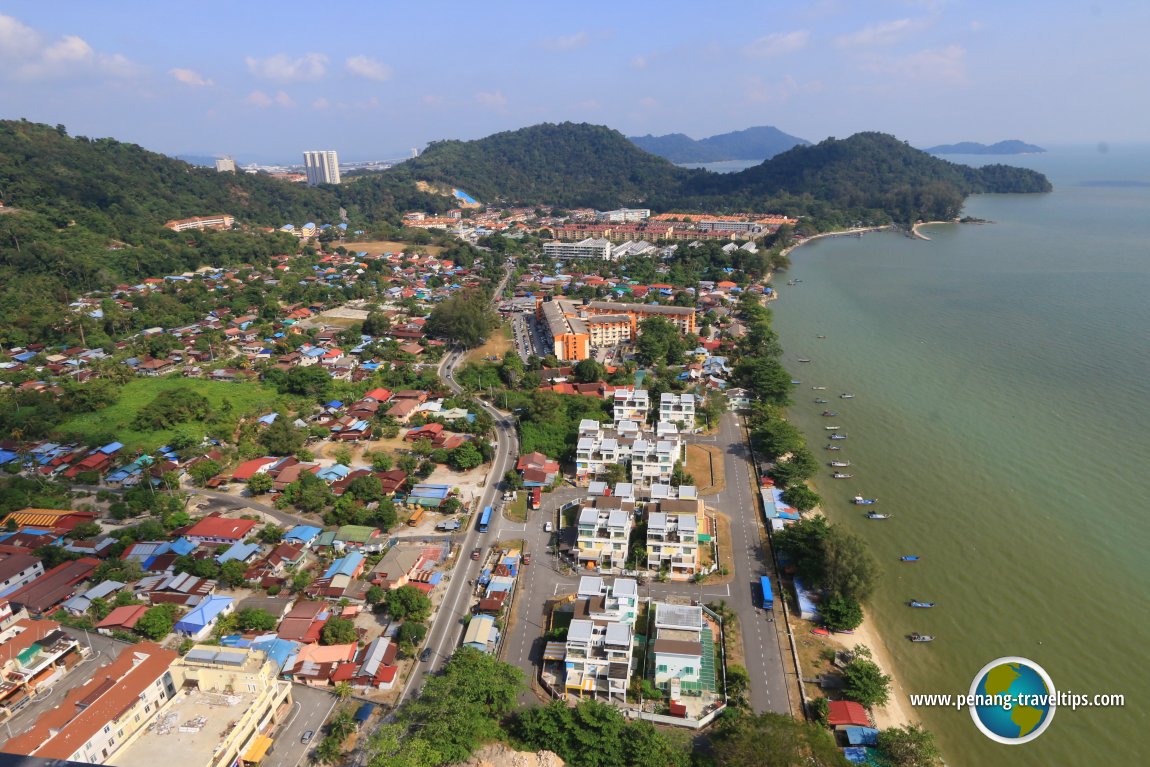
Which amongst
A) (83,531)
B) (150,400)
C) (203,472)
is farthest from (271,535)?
(150,400)

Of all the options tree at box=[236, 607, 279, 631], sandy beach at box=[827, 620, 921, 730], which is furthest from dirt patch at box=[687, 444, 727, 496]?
tree at box=[236, 607, 279, 631]

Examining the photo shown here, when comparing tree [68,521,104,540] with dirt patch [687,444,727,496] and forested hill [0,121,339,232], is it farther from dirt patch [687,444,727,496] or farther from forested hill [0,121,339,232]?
forested hill [0,121,339,232]

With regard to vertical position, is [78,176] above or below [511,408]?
above

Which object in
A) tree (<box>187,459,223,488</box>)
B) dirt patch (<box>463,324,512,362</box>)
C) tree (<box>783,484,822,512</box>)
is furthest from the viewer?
dirt patch (<box>463,324,512,362</box>)

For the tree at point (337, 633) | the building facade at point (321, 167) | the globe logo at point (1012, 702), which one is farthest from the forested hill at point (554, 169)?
the globe logo at point (1012, 702)

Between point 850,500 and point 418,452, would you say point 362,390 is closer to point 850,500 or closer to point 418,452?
point 418,452

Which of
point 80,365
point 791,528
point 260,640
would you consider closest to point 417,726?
point 260,640

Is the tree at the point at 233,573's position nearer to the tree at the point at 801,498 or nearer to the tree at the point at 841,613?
the tree at the point at 841,613
